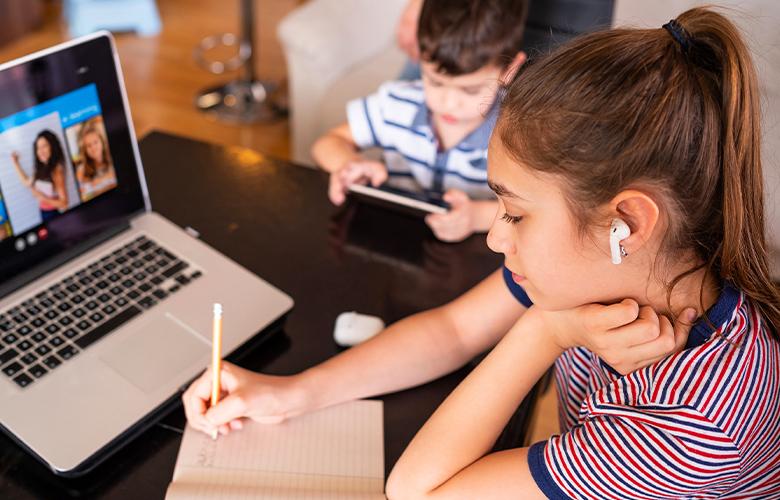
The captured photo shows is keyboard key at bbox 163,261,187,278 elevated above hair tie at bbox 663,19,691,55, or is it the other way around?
hair tie at bbox 663,19,691,55

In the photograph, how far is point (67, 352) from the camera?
96 cm

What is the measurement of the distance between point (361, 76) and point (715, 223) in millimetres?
1635

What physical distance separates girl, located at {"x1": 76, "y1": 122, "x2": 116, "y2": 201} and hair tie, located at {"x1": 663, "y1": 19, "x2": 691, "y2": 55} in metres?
0.69

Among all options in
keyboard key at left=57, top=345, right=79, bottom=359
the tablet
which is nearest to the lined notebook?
keyboard key at left=57, top=345, right=79, bottom=359

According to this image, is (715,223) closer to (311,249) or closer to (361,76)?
(311,249)

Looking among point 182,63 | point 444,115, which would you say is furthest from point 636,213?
point 182,63

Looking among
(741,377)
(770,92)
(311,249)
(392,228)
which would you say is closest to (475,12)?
(392,228)

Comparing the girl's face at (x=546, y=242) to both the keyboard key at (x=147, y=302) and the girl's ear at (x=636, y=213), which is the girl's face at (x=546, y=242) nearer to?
the girl's ear at (x=636, y=213)

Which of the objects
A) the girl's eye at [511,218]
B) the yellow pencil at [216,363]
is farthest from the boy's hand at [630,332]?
the yellow pencil at [216,363]

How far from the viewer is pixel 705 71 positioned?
73cm

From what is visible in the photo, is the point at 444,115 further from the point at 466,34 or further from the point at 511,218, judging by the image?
the point at 511,218

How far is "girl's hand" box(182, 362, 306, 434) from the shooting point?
891 millimetres

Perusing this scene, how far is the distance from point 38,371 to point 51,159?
257mm

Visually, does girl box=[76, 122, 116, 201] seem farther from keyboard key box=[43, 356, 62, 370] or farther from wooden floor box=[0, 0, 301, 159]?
wooden floor box=[0, 0, 301, 159]
